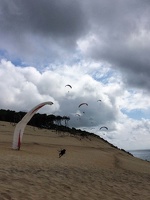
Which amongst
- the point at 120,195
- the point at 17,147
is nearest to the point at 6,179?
the point at 120,195

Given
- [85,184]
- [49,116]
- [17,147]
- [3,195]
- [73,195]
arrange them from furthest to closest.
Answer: [49,116] → [17,147] → [85,184] → [73,195] → [3,195]

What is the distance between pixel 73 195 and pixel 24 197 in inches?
85.1

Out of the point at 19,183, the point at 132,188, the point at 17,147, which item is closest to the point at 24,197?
the point at 19,183

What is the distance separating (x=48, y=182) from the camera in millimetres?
11773

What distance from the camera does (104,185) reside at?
1369 cm

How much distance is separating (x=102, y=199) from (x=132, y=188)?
3.78 meters

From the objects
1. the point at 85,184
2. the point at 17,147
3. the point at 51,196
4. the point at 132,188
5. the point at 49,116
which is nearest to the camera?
the point at 51,196

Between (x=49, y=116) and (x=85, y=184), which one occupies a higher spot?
(x=49, y=116)

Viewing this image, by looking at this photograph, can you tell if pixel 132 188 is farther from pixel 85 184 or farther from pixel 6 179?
pixel 6 179

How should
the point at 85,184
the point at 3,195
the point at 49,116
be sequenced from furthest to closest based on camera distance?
the point at 49,116, the point at 85,184, the point at 3,195

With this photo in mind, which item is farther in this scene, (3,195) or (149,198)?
(149,198)

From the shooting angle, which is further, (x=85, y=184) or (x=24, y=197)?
(x=85, y=184)

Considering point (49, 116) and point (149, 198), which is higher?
point (49, 116)

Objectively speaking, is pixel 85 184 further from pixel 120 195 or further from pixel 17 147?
pixel 17 147
